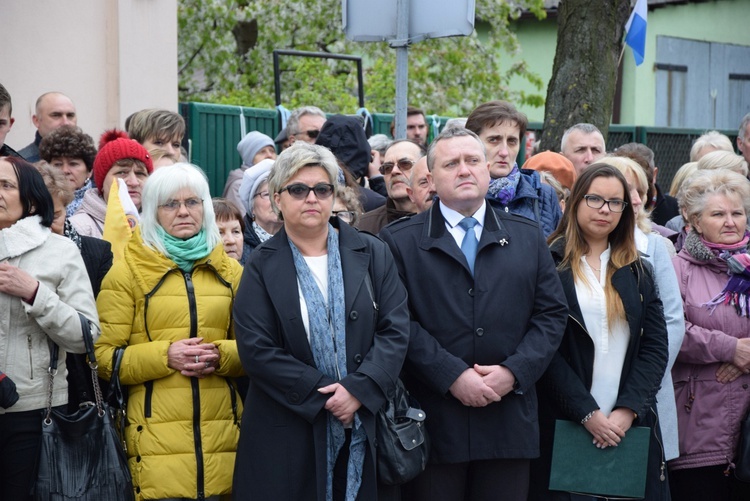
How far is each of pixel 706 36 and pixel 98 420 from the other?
22653 millimetres

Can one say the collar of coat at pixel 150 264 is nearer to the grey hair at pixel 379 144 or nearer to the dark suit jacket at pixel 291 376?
the dark suit jacket at pixel 291 376

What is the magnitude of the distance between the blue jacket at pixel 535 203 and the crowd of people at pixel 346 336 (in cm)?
33

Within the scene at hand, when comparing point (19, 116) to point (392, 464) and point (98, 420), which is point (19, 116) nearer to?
point (98, 420)

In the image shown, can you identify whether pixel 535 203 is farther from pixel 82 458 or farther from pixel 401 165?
pixel 82 458

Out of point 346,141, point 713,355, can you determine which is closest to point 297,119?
point 346,141

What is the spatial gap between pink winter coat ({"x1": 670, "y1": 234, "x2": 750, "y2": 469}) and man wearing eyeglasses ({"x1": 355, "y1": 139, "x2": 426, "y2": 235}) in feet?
5.32

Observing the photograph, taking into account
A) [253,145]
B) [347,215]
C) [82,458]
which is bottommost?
[82,458]

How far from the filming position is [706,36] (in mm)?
24594

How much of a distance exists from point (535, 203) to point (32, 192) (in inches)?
103

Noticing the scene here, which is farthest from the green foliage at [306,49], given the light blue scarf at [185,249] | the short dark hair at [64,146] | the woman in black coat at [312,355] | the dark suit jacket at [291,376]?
the dark suit jacket at [291,376]

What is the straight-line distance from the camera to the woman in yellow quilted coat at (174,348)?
4.62 meters

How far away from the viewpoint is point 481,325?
4.77 metres

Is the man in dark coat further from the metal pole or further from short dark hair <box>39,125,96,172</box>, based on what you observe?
short dark hair <box>39,125,96,172</box>

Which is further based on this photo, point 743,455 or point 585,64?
point 585,64
